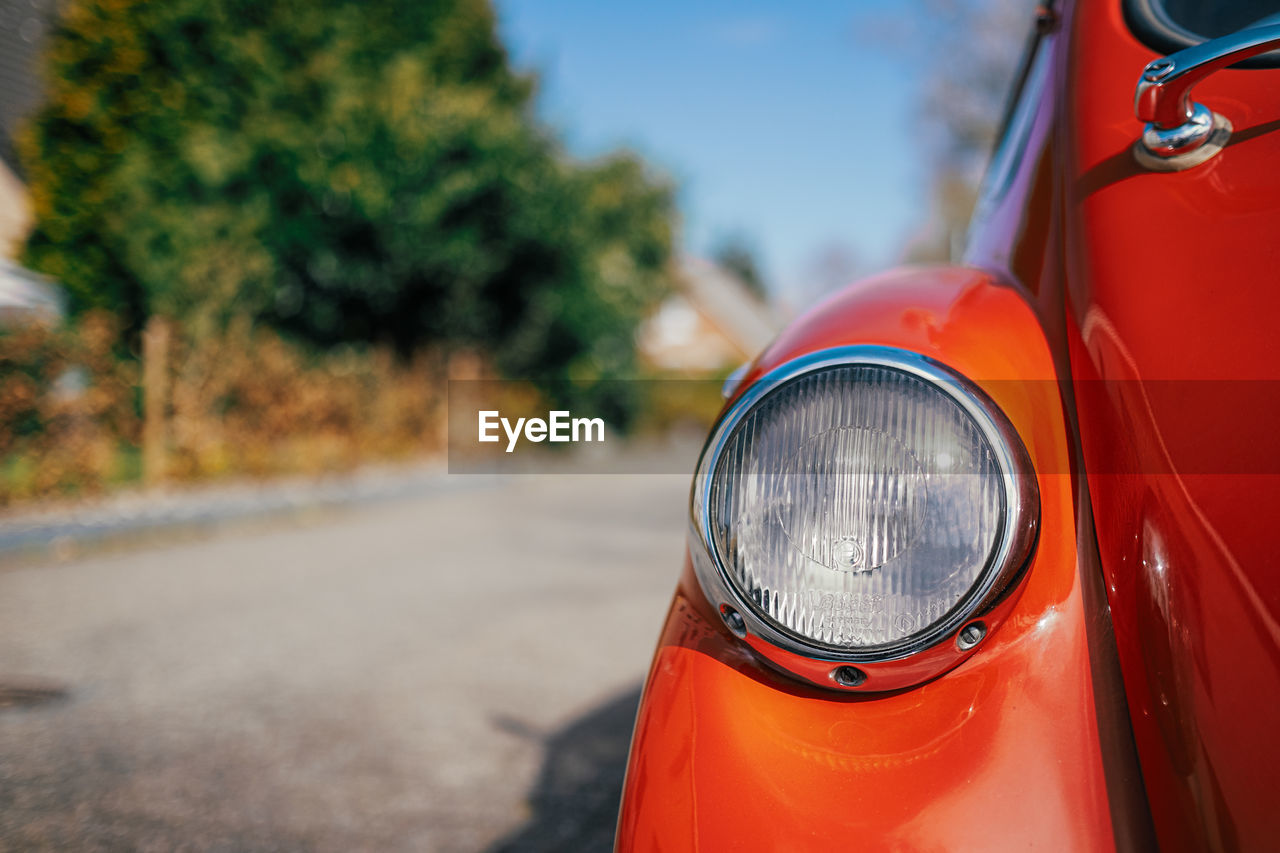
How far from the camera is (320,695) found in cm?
366

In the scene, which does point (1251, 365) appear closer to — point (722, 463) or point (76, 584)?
point (722, 463)

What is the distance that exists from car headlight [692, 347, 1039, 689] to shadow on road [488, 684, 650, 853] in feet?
4.09

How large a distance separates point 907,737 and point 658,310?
70.6 ft

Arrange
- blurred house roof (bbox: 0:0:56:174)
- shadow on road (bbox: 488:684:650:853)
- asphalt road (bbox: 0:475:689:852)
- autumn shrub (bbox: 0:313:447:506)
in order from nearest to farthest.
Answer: shadow on road (bbox: 488:684:650:853) → asphalt road (bbox: 0:475:689:852) → autumn shrub (bbox: 0:313:447:506) → blurred house roof (bbox: 0:0:56:174)

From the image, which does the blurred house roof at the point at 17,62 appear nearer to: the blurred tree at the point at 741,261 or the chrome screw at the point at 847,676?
the chrome screw at the point at 847,676

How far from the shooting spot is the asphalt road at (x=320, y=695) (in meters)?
2.55

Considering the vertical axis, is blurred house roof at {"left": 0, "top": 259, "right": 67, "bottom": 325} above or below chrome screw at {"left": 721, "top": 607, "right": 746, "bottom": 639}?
above

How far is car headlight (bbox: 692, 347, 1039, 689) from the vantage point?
958 millimetres

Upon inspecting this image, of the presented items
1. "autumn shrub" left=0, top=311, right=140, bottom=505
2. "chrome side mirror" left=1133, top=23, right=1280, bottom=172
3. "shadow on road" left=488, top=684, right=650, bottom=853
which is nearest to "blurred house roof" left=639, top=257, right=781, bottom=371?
"autumn shrub" left=0, top=311, right=140, bottom=505

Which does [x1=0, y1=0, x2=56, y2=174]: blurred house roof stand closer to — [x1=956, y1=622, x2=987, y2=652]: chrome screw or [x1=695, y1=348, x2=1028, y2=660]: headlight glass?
[x1=695, y1=348, x2=1028, y2=660]: headlight glass

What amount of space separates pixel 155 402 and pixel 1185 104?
1080cm

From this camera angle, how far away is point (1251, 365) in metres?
0.90

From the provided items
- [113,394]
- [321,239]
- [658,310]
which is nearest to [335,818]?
[113,394]

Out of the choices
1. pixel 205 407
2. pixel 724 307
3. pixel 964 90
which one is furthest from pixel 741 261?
pixel 205 407
